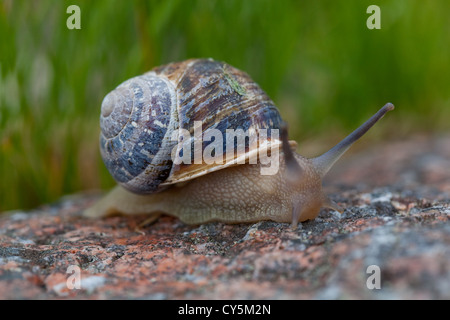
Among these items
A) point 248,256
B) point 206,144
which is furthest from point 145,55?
point 248,256

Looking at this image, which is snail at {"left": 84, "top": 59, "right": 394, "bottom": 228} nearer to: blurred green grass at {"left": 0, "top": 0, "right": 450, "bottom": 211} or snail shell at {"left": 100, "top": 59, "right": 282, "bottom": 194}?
snail shell at {"left": 100, "top": 59, "right": 282, "bottom": 194}

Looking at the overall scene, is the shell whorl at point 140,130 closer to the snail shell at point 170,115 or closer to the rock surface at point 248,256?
the snail shell at point 170,115

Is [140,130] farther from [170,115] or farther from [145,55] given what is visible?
[145,55]

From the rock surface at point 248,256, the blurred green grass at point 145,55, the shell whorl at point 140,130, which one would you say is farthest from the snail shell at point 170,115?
the blurred green grass at point 145,55

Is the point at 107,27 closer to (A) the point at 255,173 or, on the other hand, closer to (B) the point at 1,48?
(B) the point at 1,48

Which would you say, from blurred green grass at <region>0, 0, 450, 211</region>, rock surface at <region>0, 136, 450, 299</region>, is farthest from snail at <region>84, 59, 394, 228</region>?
blurred green grass at <region>0, 0, 450, 211</region>

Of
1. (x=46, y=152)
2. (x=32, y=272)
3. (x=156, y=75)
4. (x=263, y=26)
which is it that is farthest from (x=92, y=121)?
(x=32, y=272)
